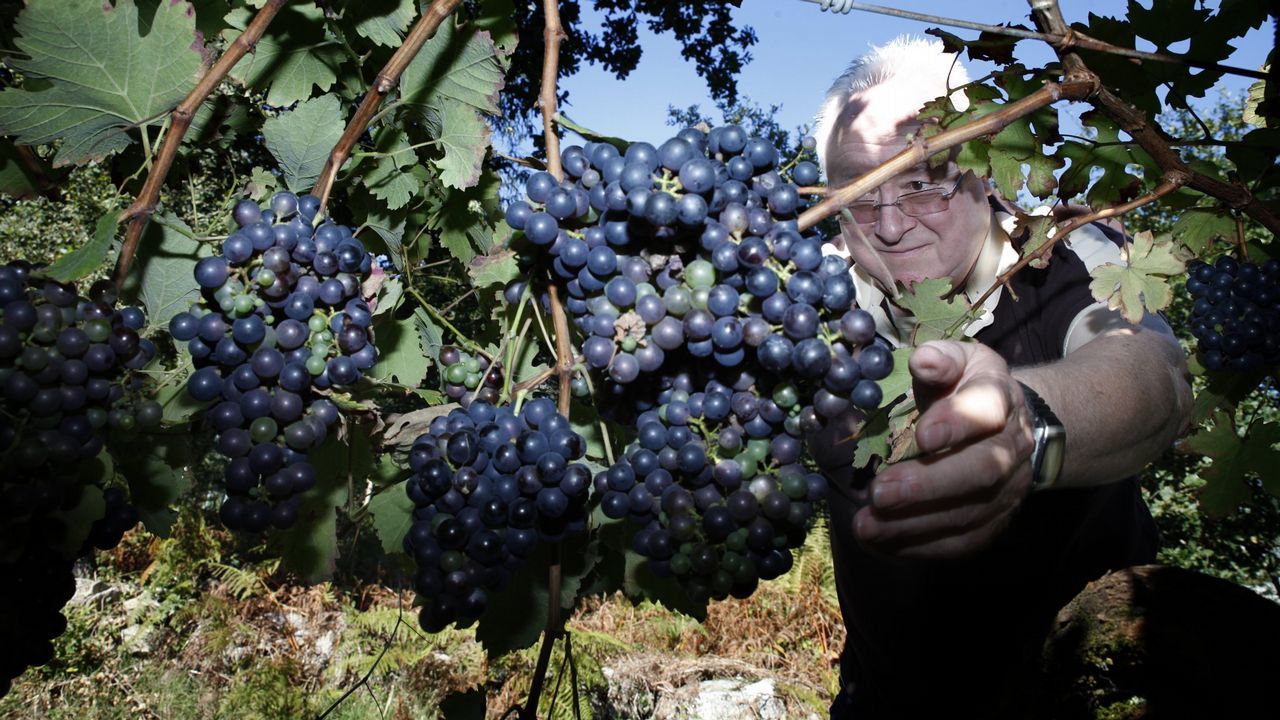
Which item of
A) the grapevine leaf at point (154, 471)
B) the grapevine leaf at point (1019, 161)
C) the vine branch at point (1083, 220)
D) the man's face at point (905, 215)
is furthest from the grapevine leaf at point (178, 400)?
the man's face at point (905, 215)

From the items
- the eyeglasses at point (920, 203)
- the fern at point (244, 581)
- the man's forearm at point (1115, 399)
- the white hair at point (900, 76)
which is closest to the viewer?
the man's forearm at point (1115, 399)

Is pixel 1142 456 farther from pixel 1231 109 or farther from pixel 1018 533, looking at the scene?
pixel 1231 109

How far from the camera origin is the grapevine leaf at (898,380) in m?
0.93

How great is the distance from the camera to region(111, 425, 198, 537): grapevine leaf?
3.01 ft

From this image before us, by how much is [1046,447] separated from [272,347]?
0.92 metres

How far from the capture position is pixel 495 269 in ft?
3.40

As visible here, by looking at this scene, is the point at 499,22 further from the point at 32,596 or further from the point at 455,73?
the point at 32,596

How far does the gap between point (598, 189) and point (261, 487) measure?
0.51 metres

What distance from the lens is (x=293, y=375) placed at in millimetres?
855

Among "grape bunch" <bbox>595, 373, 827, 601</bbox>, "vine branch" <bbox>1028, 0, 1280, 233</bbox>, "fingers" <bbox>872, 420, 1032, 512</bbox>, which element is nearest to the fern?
"grape bunch" <bbox>595, 373, 827, 601</bbox>

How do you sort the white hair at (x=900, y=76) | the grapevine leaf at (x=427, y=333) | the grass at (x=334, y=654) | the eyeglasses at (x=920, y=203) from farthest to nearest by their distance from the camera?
the grass at (x=334, y=654), the white hair at (x=900, y=76), the eyeglasses at (x=920, y=203), the grapevine leaf at (x=427, y=333)

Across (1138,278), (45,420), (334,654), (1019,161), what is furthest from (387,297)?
(334,654)

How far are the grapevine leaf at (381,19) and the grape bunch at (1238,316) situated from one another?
149 centimetres

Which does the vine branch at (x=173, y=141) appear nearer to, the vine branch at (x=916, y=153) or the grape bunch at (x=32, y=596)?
the grape bunch at (x=32, y=596)
